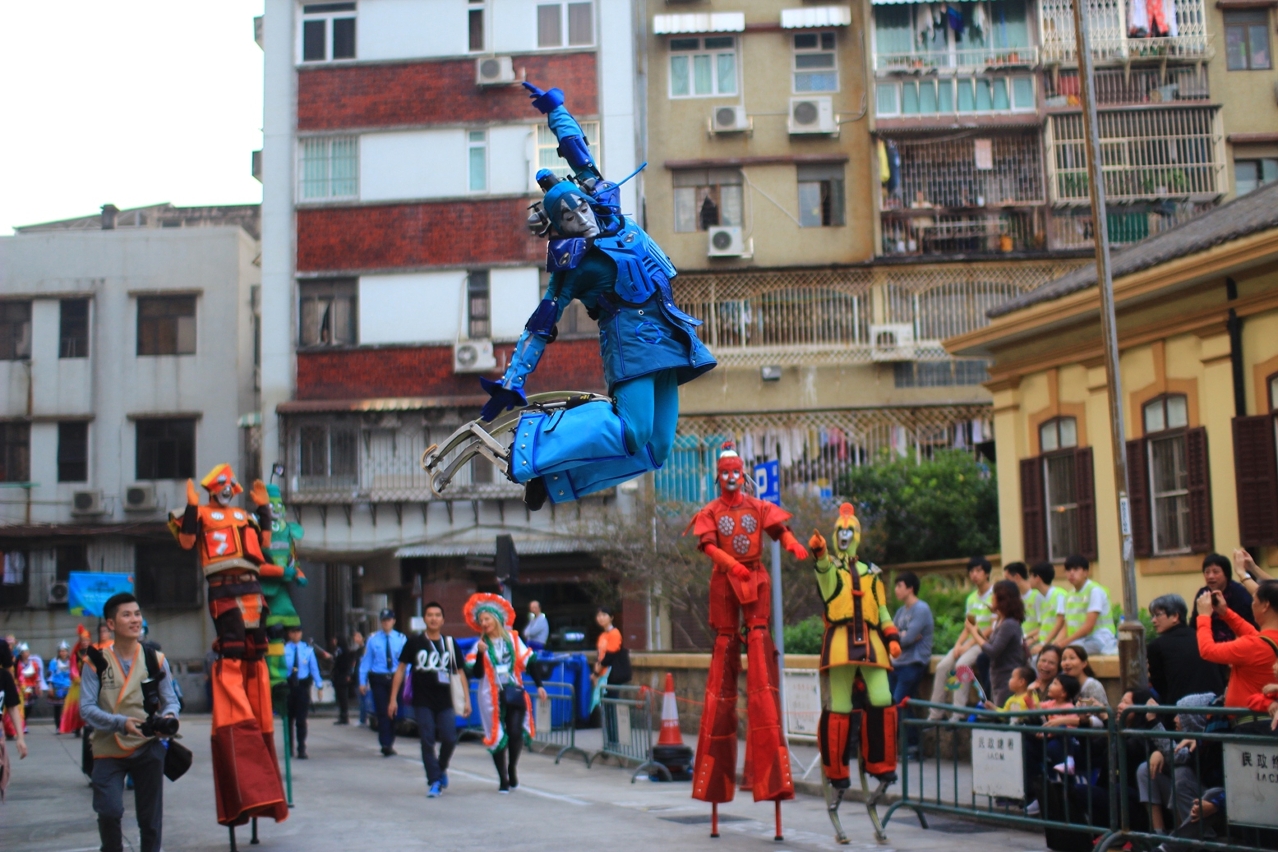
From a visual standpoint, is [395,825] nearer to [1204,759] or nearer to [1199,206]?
[1204,759]

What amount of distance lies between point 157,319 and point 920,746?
2897cm

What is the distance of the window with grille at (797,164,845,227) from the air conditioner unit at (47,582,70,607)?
781 inches

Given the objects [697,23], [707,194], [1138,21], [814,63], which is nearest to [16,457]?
[707,194]

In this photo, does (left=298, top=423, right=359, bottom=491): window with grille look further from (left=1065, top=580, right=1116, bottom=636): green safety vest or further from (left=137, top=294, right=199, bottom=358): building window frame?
(left=1065, top=580, right=1116, bottom=636): green safety vest

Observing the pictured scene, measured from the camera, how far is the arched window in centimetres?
2120

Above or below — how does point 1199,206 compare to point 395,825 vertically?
above

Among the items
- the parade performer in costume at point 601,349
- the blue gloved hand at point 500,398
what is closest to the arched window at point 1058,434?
the parade performer in costume at point 601,349

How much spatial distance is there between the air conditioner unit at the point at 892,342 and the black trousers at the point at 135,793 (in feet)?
76.4

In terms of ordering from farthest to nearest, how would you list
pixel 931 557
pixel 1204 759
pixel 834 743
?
pixel 931 557, pixel 834 743, pixel 1204 759

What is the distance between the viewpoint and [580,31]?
32.1 meters

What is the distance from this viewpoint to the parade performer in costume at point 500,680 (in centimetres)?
1514

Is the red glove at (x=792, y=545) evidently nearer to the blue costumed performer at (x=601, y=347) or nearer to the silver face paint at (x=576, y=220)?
the blue costumed performer at (x=601, y=347)

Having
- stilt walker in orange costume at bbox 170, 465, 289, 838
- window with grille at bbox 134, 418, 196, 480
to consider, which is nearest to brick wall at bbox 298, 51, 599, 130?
window with grille at bbox 134, 418, 196, 480

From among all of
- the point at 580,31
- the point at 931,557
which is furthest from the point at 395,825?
the point at 580,31
